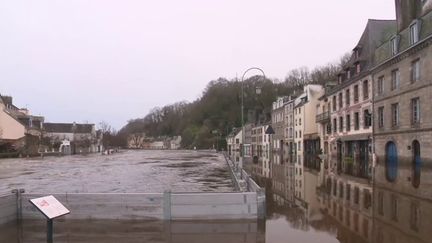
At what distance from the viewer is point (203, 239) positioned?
9.86 meters

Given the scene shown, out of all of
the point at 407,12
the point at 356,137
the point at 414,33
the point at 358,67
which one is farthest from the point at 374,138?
the point at 407,12

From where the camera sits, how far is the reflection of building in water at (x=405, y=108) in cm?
2170

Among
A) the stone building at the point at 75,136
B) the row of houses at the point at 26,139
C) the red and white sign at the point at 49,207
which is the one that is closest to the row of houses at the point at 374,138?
the red and white sign at the point at 49,207

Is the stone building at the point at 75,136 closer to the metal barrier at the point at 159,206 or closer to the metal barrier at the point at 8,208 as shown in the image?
the metal barrier at the point at 8,208

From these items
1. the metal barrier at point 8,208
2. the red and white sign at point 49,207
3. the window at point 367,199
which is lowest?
the window at point 367,199

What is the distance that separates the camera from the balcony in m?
54.5

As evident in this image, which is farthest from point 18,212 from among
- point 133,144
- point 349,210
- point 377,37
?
point 133,144

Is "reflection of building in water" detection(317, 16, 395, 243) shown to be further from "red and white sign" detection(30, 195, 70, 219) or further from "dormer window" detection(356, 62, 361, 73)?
"red and white sign" detection(30, 195, 70, 219)

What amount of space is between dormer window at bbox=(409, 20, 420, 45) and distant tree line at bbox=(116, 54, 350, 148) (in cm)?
4383

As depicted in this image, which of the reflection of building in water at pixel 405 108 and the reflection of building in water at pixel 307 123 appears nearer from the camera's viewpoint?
the reflection of building in water at pixel 405 108

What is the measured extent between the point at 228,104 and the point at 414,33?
275 feet

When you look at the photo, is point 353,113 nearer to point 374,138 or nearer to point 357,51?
point 374,138

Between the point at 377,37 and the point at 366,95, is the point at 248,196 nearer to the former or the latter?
the point at 366,95

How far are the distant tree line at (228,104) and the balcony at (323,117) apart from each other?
20450mm
